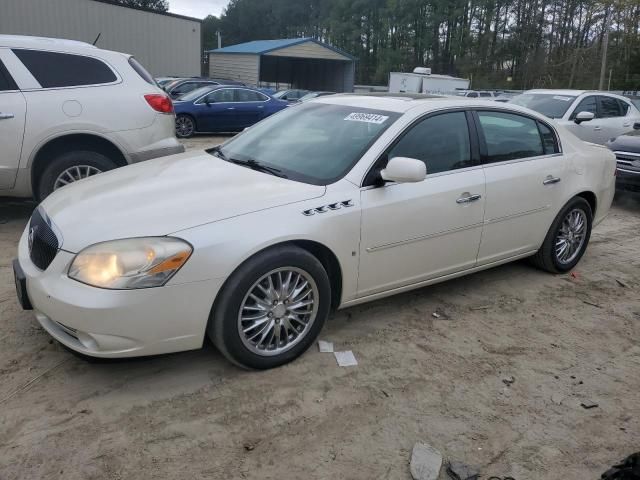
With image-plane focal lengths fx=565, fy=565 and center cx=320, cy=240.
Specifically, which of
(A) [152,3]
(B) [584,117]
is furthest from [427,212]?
(A) [152,3]

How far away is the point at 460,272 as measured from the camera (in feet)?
13.9

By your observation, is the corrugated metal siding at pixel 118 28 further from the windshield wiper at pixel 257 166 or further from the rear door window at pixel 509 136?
the rear door window at pixel 509 136

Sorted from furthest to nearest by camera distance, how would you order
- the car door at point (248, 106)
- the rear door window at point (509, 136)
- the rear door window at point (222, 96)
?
the car door at point (248, 106), the rear door window at point (222, 96), the rear door window at point (509, 136)

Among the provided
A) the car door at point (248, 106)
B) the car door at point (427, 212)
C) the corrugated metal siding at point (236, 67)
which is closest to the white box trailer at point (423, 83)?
the corrugated metal siding at point (236, 67)

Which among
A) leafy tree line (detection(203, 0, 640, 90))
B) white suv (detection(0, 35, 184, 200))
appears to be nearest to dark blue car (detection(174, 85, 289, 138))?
white suv (detection(0, 35, 184, 200))

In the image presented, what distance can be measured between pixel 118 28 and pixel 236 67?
1355 centimetres

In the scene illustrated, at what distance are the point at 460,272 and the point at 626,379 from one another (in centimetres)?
129

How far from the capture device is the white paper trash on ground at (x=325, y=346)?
11.6 feet

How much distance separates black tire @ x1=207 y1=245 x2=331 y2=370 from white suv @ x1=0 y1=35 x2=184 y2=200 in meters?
3.38

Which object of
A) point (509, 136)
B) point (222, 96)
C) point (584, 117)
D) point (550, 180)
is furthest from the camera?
point (222, 96)

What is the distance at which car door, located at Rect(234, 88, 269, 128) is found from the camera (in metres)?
15.4

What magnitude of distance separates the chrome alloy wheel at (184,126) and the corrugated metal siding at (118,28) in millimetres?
12460

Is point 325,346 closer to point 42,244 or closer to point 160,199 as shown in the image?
point 160,199

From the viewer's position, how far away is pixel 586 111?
10.2m
